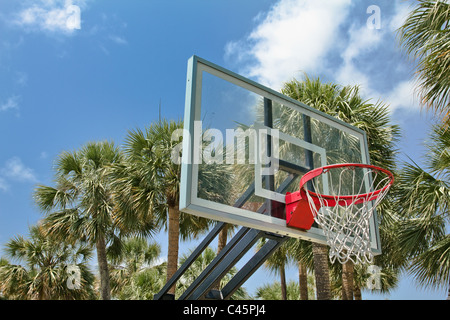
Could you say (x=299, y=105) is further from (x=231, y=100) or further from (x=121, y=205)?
(x=121, y=205)

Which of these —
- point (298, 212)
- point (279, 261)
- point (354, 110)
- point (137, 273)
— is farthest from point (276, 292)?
point (298, 212)

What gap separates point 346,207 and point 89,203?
28.0ft

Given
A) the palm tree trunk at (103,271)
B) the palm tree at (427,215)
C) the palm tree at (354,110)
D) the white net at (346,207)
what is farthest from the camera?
the palm tree trunk at (103,271)

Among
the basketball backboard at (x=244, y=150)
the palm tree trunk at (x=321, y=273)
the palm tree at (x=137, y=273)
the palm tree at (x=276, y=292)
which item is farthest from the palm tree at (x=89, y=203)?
the palm tree at (x=276, y=292)

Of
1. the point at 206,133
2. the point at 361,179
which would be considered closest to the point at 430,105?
the point at 361,179

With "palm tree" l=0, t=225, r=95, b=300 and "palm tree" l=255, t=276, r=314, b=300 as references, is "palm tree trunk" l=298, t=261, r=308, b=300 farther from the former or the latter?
"palm tree" l=0, t=225, r=95, b=300

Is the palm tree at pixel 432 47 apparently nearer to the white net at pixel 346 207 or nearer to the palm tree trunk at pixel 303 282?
the white net at pixel 346 207

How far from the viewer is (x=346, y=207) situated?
5203 mm

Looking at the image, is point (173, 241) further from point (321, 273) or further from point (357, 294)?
point (357, 294)

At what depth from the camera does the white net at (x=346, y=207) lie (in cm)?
509

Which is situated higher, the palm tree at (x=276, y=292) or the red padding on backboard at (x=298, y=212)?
the palm tree at (x=276, y=292)

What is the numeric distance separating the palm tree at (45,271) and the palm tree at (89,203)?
68 cm

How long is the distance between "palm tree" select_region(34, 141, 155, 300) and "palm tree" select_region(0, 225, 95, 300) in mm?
685

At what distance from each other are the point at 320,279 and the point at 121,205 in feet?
16.0
